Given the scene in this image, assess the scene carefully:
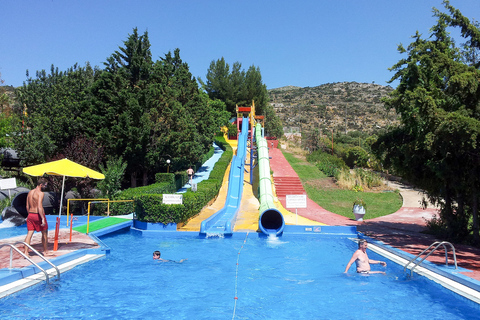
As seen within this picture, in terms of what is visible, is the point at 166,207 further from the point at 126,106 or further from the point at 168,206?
the point at 126,106

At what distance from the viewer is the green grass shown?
66.2 ft

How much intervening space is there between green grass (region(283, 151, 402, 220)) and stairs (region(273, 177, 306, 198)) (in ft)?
1.87

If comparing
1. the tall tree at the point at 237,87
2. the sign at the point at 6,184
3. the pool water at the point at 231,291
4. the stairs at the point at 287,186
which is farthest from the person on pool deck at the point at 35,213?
the tall tree at the point at 237,87

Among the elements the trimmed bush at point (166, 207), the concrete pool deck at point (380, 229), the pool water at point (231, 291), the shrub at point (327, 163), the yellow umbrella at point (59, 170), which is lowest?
the pool water at point (231, 291)

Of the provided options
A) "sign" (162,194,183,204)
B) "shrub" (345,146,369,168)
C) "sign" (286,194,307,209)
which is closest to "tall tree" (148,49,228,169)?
"sign" (162,194,183,204)

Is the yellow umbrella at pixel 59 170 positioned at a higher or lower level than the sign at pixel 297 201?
higher

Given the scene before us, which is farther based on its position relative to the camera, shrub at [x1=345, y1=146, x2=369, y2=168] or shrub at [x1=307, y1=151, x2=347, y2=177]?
shrub at [x1=345, y1=146, x2=369, y2=168]

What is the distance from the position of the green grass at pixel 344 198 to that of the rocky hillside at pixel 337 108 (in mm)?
38018

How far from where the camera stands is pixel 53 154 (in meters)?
22.3

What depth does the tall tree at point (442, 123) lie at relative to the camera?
34.8ft

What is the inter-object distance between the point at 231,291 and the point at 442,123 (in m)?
7.31

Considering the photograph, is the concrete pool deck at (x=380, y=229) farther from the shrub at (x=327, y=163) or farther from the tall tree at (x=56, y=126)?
the tall tree at (x=56, y=126)

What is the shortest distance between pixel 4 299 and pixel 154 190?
11595 millimetres

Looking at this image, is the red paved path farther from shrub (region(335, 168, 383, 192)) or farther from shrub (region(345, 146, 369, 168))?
A: shrub (region(345, 146, 369, 168))
